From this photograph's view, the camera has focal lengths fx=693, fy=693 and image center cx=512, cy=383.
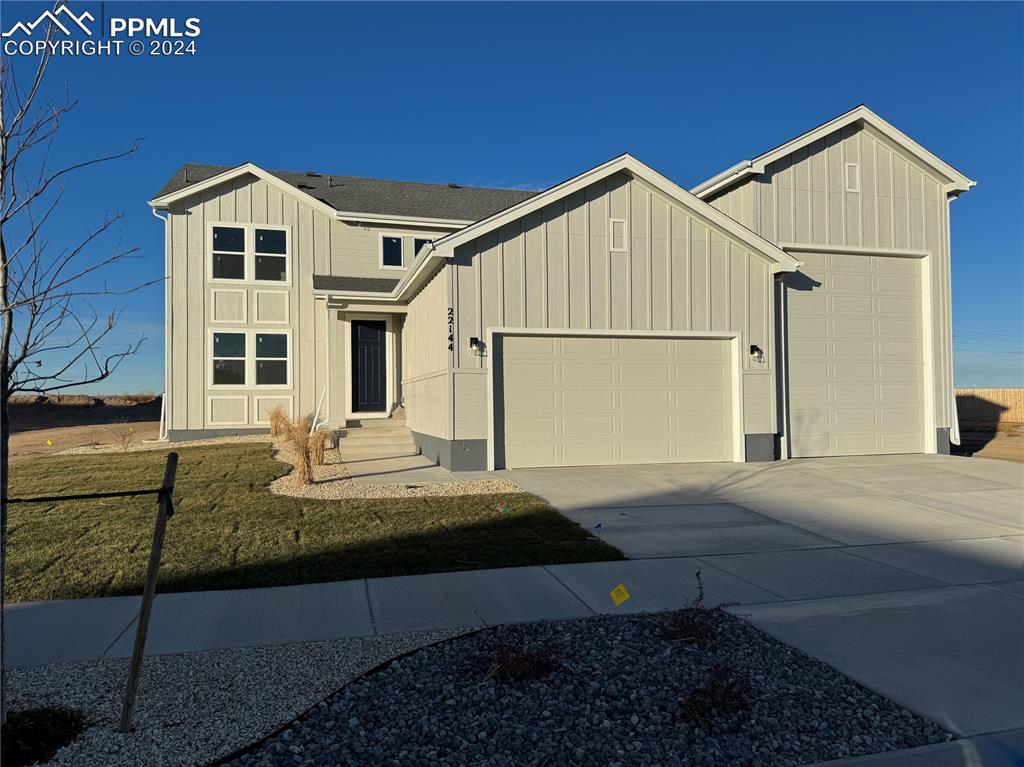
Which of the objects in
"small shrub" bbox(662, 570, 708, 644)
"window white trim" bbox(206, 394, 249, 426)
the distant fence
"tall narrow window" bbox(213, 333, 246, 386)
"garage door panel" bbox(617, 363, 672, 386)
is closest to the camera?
"small shrub" bbox(662, 570, 708, 644)

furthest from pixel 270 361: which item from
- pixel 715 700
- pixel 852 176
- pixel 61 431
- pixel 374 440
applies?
pixel 715 700

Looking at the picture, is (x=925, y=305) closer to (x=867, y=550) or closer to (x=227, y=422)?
(x=867, y=550)

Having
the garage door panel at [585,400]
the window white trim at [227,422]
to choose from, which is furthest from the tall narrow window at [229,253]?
the garage door panel at [585,400]

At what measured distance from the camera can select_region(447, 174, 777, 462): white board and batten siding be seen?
12.0 meters

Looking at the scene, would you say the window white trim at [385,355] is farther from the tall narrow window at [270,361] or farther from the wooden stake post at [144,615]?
the wooden stake post at [144,615]

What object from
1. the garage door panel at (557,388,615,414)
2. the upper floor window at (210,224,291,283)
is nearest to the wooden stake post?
the garage door panel at (557,388,615,414)

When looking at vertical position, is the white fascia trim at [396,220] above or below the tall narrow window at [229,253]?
above

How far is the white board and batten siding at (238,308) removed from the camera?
1736 cm

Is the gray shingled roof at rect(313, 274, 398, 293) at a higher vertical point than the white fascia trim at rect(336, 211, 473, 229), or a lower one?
lower

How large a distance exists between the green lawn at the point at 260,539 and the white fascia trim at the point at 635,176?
474 cm

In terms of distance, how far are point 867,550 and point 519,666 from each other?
15.1ft

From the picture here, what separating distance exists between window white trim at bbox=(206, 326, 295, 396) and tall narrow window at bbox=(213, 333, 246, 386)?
7 centimetres

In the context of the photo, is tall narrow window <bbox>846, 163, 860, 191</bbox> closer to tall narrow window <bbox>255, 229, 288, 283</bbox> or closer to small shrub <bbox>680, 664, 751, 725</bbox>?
tall narrow window <bbox>255, 229, 288, 283</bbox>

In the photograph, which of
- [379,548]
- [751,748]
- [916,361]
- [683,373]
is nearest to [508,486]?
[379,548]
